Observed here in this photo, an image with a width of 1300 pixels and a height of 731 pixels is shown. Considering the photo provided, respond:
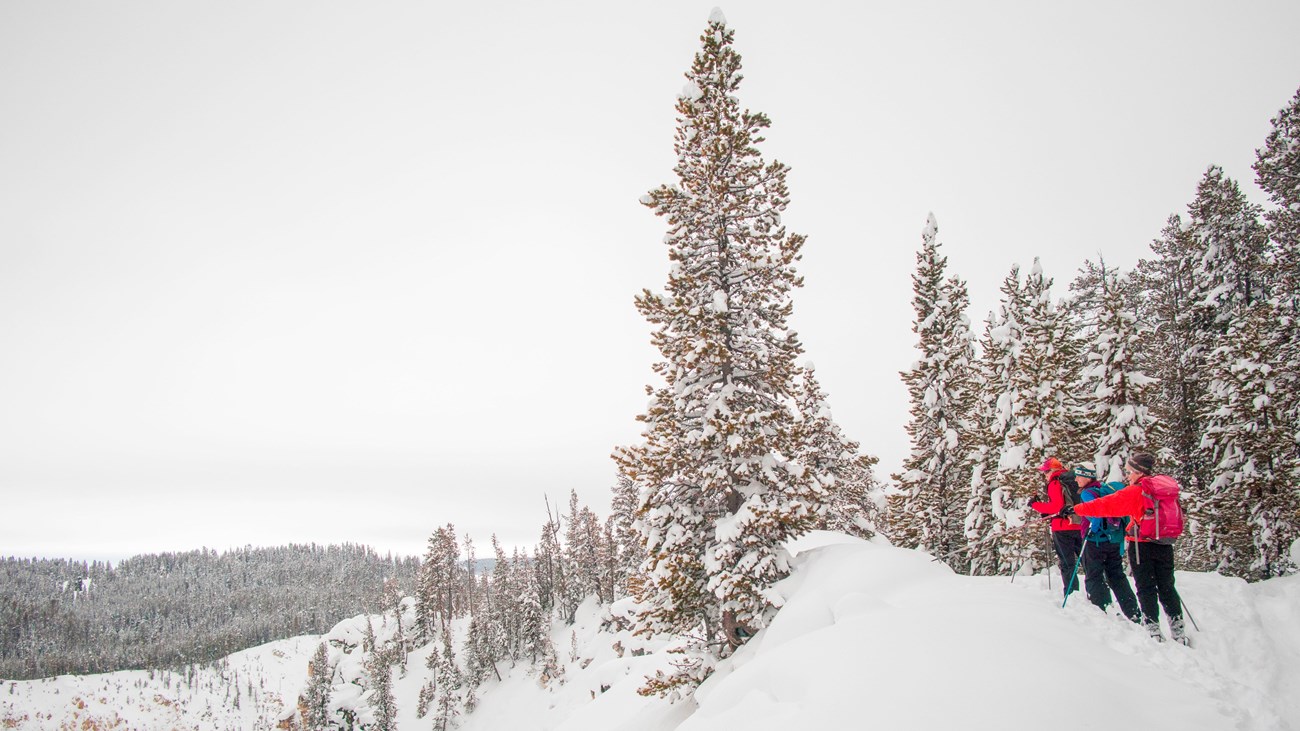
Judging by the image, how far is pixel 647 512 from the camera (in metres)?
12.6

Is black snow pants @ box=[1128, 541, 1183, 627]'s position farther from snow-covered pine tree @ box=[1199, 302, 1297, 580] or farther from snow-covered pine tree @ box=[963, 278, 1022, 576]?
snow-covered pine tree @ box=[1199, 302, 1297, 580]

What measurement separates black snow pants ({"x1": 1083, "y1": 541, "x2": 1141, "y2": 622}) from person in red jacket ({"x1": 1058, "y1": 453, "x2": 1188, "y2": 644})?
18cm

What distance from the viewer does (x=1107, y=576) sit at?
30.0 ft

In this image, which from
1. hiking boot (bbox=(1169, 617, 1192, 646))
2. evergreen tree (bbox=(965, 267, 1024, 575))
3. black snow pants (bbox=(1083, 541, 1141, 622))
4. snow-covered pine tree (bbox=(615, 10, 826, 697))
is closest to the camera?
hiking boot (bbox=(1169, 617, 1192, 646))

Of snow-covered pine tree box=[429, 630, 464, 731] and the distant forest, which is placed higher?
snow-covered pine tree box=[429, 630, 464, 731]

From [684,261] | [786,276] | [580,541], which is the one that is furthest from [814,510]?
[580,541]

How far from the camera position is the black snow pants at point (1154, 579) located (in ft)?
28.0

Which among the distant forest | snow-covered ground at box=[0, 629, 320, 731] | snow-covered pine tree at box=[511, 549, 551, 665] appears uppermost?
snow-covered pine tree at box=[511, 549, 551, 665]

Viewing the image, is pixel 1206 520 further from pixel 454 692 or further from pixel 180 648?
pixel 180 648

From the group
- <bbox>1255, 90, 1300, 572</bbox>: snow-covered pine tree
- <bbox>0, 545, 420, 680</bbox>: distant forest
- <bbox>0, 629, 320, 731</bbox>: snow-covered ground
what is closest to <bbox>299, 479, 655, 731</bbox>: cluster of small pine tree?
<bbox>1255, 90, 1300, 572</bbox>: snow-covered pine tree

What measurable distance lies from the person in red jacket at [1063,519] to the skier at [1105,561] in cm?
59

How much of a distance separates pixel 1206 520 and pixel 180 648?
21136cm

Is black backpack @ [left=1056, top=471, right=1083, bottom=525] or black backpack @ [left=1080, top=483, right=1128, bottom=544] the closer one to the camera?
black backpack @ [left=1080, top=483, right=1128, bottom=544]

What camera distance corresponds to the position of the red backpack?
839cm
